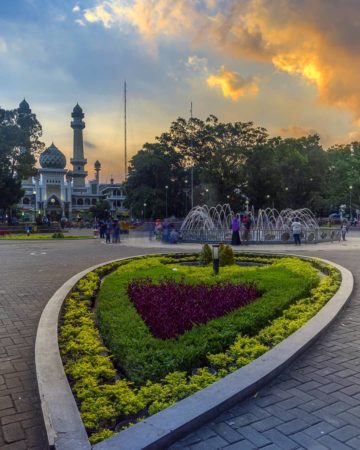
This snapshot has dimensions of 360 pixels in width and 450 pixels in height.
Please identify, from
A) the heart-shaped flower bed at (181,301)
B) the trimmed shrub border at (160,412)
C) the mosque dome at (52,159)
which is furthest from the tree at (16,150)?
the mosque dome at (52,159)

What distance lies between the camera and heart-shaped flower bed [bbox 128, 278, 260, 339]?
5984 mm

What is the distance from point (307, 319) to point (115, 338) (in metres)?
2.95

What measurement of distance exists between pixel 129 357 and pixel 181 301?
2.82 metres

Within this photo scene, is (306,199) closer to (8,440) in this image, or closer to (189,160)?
(189,160)

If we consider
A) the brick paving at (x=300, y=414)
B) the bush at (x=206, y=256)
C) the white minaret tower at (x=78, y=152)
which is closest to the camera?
the brick paving at (x=300, y=414)

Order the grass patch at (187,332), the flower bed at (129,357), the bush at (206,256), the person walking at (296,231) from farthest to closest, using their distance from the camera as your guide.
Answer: the person walking at (296,231) < the bush at (206,256) < the grass patch at (187,332) < the flower bed at (129,357)

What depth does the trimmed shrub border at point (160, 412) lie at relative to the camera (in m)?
3.00

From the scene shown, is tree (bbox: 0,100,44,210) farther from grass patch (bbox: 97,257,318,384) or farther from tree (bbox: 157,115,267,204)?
grass patch (bbox: 97,257,318,384)

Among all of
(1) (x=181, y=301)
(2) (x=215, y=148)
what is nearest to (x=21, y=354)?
(1) (x=181, y=301)

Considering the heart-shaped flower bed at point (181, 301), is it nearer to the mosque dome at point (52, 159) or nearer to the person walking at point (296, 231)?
the person walking at point (296, 231)

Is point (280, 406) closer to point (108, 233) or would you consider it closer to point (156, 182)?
point (108, 233)

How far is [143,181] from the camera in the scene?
56969 mm

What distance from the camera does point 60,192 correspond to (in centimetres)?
9356

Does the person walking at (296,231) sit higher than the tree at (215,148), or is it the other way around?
the tree at (215,148)
